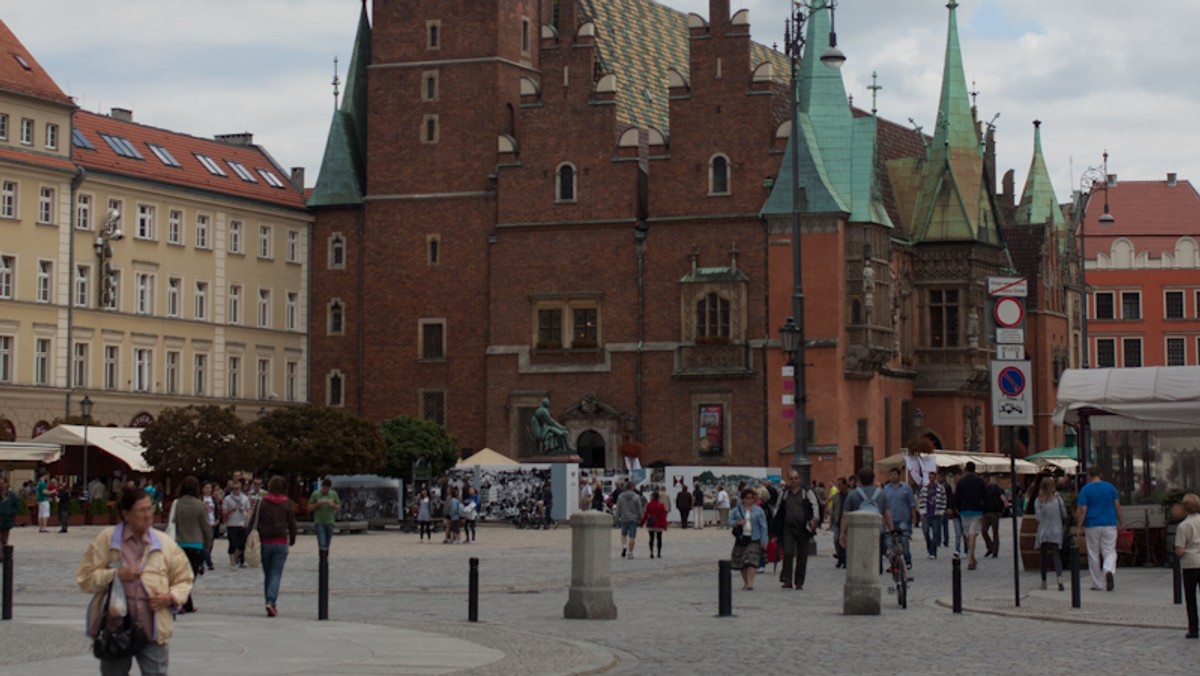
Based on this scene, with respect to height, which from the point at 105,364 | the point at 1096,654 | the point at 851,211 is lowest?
the point at 1096,654

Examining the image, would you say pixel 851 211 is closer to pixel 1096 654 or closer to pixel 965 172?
pixel 965 172

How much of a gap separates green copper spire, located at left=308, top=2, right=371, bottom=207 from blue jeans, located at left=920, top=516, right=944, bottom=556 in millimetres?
41631

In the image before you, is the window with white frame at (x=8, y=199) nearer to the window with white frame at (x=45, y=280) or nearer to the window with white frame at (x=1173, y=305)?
the window with white frame at (x=45, y=280)

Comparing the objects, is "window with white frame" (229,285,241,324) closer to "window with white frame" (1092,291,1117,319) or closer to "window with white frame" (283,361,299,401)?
"window with white frame" (283,361,299,401)

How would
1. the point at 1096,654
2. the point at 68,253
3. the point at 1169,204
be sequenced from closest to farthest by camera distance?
the point at 1096,654 → the point at 68,253 → the point at 1169,204

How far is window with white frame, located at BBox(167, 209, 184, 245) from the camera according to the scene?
73500mm

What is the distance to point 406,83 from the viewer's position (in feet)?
245

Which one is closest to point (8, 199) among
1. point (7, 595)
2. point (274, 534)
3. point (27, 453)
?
point (27, 453)

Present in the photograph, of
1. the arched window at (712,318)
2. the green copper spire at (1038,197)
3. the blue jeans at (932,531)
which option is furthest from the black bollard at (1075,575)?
the green copper spire at (1038,197)

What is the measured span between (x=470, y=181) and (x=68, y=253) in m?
14.3

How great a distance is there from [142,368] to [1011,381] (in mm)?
52105

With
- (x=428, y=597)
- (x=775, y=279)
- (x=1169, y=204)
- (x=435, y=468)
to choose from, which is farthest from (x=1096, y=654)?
(x=1169, y=204)

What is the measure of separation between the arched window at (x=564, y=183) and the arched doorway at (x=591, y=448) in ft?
27.0

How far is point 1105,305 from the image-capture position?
112 metres
